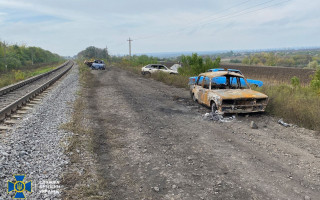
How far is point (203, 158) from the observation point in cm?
543

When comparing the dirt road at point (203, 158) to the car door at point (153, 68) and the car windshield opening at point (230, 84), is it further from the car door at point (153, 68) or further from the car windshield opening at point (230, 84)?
the car door at point (153, 68)

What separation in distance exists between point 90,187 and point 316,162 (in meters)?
4.46

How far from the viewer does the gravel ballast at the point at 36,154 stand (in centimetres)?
414

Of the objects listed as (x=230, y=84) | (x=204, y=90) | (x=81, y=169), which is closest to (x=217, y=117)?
(x=204, y=90)

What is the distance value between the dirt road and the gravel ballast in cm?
87

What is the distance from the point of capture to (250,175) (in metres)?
4.63

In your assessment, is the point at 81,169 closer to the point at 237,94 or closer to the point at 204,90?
the point at 237,94

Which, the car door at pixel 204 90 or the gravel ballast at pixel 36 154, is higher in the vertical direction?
the car door at pixel 204 90

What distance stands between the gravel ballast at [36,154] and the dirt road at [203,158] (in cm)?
87

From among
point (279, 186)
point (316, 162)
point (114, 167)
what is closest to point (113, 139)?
point (114, 167)

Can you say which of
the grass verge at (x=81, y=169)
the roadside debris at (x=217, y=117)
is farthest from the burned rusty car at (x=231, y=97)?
the grass verge at (x=81, y=169)

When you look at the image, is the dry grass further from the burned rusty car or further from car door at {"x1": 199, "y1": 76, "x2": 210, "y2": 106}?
car door at {"x1": 199, "y1": 76, "x2": 210, "y2": 106}

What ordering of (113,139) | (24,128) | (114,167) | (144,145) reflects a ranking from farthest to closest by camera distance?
(24,128), (113,139), (144,145), (114,167)

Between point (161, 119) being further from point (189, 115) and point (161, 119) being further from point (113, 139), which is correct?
point (113, 139)
